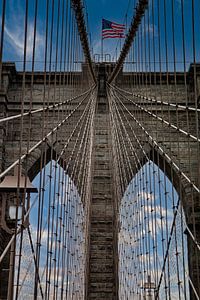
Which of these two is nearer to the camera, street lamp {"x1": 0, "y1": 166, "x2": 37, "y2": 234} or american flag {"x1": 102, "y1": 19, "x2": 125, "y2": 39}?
street lamp {"x1": 0, "y1": 166, "x2": 37, "y2": 234}

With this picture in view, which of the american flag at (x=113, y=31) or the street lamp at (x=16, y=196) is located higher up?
the american flag at (x=113, y=31)

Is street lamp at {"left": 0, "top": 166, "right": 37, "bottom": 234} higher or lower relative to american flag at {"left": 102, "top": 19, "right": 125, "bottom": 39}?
lower

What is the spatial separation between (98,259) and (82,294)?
1.30m

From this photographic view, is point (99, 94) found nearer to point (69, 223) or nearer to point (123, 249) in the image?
point (123, 249)

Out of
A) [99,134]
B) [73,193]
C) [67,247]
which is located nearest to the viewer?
[67,247]

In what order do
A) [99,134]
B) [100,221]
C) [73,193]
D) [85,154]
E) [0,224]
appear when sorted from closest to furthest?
[0,224], [73,193], [100,221], [85,154], [99,134]

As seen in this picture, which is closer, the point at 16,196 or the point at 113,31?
the point at 16,196

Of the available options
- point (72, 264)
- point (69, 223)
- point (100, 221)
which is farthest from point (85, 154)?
point (72, 264)

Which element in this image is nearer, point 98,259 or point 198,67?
point 98,259

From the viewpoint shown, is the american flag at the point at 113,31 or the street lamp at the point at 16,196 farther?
the american flag at the point at 113,31

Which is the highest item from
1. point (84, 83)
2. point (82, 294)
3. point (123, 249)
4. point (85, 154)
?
point (84, 83)

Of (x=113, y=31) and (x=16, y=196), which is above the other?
(x=113, y=31)

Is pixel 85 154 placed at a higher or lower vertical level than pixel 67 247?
higher

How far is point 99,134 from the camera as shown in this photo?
1490 centimetres
